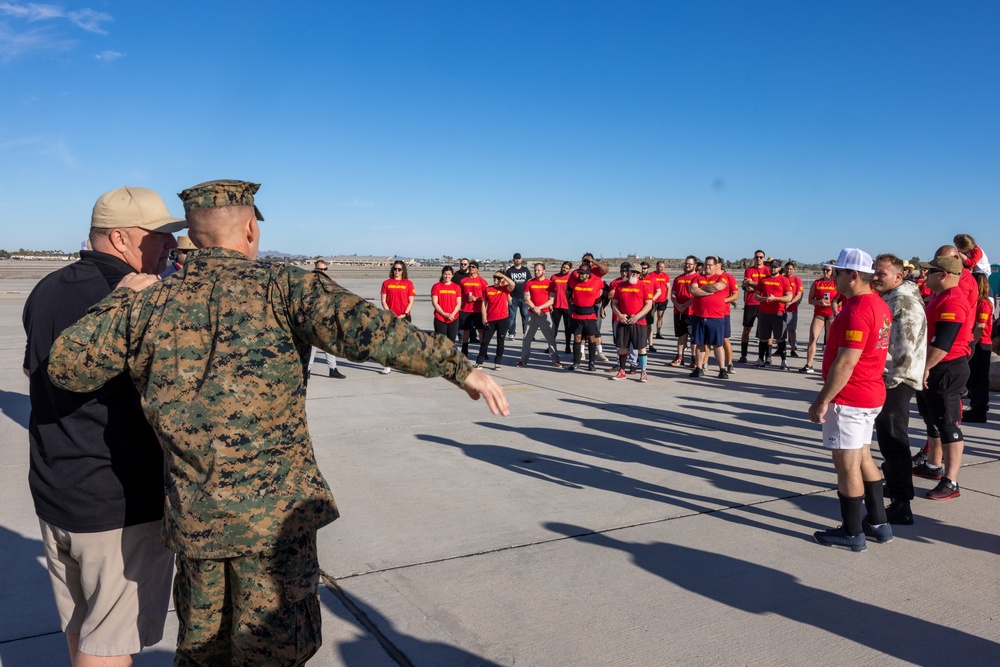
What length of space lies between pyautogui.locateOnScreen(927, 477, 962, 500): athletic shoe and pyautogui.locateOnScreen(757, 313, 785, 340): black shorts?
681 cm

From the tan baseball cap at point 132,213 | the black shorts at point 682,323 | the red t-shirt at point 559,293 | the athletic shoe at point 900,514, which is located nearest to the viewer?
the tan baseball cap at point 132,213

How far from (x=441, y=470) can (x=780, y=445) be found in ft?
11.1

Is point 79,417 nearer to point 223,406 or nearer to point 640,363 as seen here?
point 223,406

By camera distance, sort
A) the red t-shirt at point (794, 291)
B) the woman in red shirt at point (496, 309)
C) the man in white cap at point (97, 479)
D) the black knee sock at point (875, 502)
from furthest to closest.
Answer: the red t-shirt at point (794, 291)
the woman in red shirt at point (496, 309)
the black knee sock at point (875, 502)
the man in white cap at point (97, 479)

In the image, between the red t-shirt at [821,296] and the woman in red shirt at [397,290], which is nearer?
the woman in red shirt at [397,290]

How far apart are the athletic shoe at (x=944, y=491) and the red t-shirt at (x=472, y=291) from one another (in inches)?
294

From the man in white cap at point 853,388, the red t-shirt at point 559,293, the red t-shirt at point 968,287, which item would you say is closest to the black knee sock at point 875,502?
the man in white cap at point 853,388

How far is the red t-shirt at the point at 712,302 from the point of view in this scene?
1079cm

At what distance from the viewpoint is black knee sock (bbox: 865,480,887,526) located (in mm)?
4496

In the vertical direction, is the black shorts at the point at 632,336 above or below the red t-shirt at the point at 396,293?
below

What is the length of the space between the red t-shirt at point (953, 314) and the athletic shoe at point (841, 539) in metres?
1.83

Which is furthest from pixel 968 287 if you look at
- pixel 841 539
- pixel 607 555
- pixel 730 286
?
pixel 730 286

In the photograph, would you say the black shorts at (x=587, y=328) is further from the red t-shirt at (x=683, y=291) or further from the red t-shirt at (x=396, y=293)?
the red t-shirt at (x=396, y=293)

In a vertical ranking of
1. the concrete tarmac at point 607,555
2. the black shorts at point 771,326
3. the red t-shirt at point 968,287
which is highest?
the red t-shirt at point 968,287
